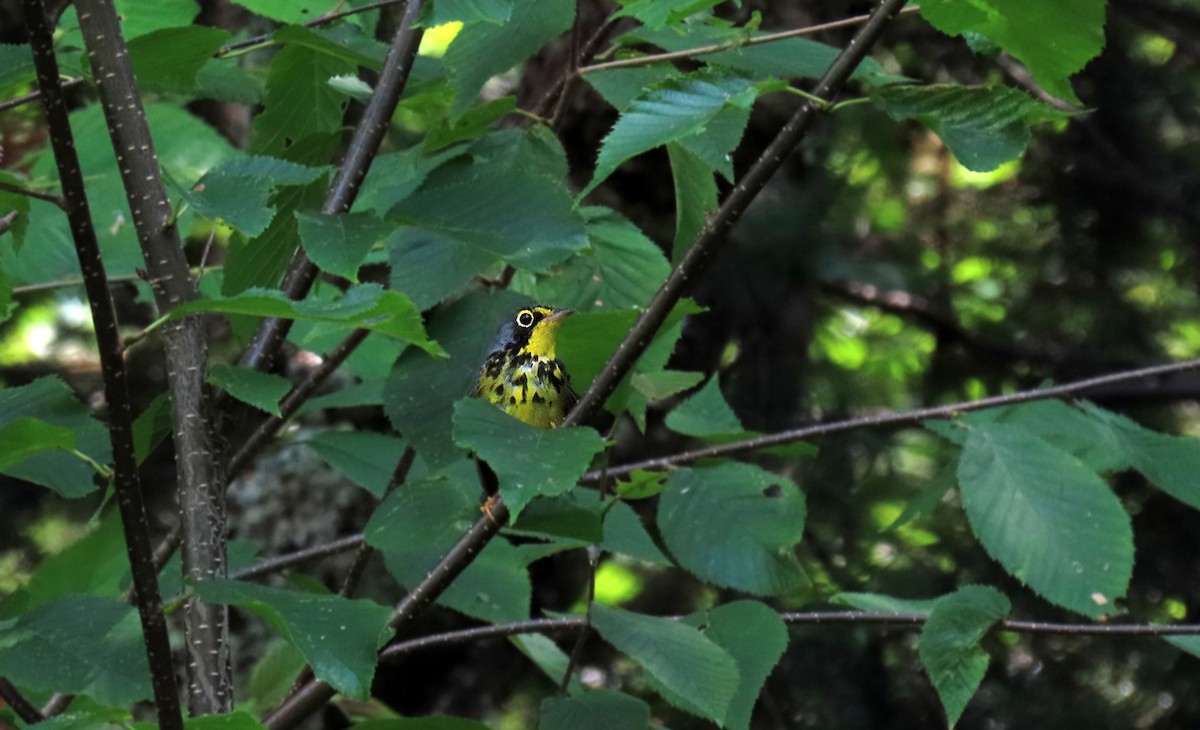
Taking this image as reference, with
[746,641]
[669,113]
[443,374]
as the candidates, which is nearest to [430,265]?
[443,374]

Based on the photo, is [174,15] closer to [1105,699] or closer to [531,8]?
[531,8]

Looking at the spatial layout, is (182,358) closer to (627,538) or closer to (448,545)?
(448,545)

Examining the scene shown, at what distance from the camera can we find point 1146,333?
505cm

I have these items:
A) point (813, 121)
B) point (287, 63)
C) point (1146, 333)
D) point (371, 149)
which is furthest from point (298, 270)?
point (1146, 333)

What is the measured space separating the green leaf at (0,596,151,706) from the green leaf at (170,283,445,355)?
1.43ft

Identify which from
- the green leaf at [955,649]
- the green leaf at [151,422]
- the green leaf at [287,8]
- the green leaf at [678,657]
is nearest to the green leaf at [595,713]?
the green leaf at [678,657]

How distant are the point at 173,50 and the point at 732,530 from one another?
2.97ft

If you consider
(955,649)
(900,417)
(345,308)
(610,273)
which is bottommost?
(955,649)

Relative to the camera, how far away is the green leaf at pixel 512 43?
158 centimetres

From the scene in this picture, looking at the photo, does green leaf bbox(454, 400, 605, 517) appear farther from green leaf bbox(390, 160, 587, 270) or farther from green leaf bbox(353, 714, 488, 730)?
green leaf bbox(353, 714, 488, 730)

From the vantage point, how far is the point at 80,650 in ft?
4.41

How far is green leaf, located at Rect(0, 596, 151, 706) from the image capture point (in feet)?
4.32

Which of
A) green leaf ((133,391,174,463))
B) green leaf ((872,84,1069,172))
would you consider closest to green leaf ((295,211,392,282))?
green leaf ((133,391,174,463))

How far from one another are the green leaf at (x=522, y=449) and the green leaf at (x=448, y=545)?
0.26m
